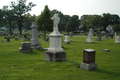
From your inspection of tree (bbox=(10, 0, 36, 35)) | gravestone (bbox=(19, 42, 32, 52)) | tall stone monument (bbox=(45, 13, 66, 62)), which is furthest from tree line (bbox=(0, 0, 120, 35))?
tall stone monument (bbox=(45, 13, 66, 62))

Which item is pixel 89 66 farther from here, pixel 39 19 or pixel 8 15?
pixel 8 15

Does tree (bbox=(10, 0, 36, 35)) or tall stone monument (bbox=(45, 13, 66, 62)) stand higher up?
tree (bbox=(10, 0, 36, 35))

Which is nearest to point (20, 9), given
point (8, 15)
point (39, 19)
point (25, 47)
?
point (8, 15)

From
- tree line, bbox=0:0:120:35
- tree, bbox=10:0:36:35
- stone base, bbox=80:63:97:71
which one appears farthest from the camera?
tree, bbox=10:0:36:35

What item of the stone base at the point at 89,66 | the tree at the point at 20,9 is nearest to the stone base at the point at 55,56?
the stone base at the point at 89,66

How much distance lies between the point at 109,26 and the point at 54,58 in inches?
3170

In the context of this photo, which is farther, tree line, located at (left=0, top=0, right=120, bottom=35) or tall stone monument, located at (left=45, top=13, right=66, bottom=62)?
tree line, located at (left=0, top=0, right=120, bottom=35)

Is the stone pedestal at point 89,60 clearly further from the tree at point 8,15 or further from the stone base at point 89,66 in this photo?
the tree at point 8,15

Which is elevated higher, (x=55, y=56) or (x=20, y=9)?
(x=20, y=9)

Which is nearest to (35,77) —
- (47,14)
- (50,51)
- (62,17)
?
(50,51)

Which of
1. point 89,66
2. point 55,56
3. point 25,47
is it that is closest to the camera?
point 89,66

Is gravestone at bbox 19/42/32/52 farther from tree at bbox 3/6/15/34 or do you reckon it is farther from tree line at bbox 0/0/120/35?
tree at bbox 3/6/15/34

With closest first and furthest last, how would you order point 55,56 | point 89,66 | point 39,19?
1. point 89,66
2. point 55,56
3. point 39,19

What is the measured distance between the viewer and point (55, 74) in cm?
615
